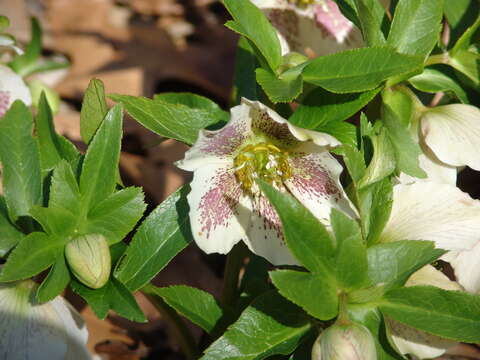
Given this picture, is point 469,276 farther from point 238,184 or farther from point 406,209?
point 238,184

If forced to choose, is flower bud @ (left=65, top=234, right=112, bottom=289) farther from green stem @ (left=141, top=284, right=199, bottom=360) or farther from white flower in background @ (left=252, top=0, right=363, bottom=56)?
white flower in background @ (left=252, top=0, right=363, bottom=56)

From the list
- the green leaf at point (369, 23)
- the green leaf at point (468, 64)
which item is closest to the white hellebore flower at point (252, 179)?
the green leaf at point (369, 23)

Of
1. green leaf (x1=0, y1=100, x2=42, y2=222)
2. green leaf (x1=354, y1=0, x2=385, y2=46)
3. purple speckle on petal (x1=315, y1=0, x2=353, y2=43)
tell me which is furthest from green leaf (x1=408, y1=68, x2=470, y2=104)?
green leaf (x1=0, y1=100, x2=42, y2=222)

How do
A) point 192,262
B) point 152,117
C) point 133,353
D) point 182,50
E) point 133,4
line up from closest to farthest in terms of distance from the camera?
point 152,117 < point 133,353 < point 192,262 < point 182,50 < point 133,4

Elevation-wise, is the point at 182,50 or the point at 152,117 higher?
the point at 152,117

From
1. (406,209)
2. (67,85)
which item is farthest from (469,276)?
(67,85)

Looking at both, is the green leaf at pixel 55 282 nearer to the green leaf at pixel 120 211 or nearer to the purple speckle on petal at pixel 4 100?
the green leaf at pixel 120 211

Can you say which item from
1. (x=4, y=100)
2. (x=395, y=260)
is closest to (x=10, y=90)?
(x=4, y=100)
